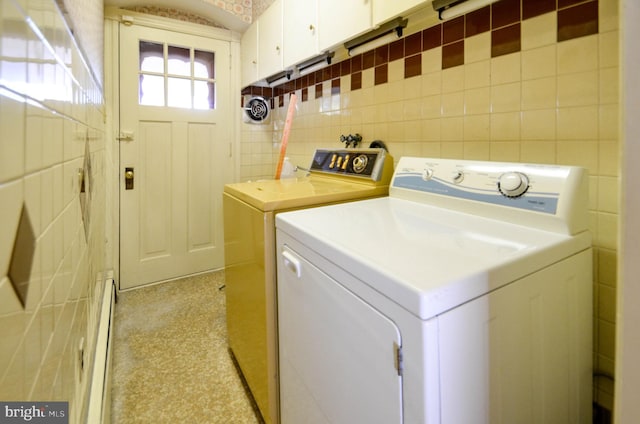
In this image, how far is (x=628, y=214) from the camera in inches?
14.3

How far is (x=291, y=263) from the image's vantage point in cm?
98

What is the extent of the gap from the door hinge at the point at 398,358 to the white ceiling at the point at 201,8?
9.29 feet

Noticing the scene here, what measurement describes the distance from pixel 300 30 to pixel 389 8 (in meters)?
0.74

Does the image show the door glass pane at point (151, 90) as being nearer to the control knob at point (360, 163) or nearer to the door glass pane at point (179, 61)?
the door glass pane at point (179, 61)

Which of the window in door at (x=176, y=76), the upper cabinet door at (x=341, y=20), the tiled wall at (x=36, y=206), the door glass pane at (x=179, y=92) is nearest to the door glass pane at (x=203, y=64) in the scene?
the window in door at (x=176, y=76)

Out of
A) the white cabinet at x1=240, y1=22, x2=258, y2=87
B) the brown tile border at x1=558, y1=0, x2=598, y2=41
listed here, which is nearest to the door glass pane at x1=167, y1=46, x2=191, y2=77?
the white cabinet at x1=240, y1=22, x2=258, y2=87

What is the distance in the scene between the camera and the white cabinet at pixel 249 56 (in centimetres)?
249

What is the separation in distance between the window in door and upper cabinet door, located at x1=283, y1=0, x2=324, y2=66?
1.08 meters

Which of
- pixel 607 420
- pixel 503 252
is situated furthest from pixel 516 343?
pixel 607 420

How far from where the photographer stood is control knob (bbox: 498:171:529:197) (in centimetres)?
93

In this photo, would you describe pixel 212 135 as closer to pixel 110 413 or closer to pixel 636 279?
pixel 110 413

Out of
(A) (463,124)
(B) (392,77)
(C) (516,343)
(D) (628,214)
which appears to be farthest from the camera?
(B) (392,77)

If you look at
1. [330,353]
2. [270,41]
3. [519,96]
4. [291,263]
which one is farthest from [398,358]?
[270,41]

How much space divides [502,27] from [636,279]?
1177mm
